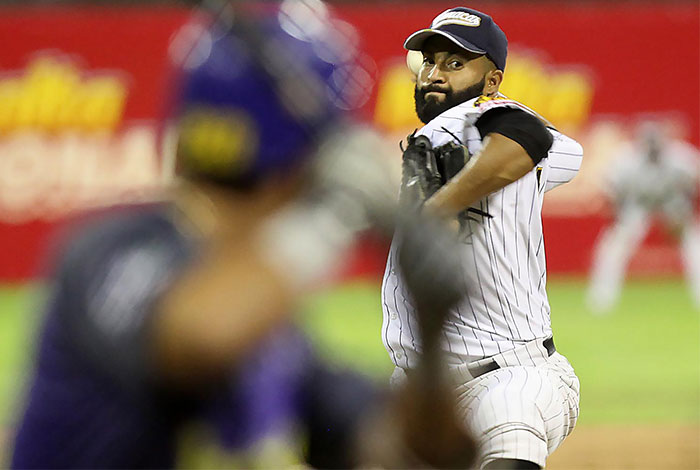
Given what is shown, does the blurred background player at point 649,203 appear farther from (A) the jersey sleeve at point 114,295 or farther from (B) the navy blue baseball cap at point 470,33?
(A) the jersey sleeve at point 114,295

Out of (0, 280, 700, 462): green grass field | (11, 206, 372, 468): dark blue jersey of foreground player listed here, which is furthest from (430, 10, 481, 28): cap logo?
(0, 280, 700, 462): green grass field

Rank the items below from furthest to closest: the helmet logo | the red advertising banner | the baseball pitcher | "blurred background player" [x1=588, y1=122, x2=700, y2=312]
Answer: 1. the red advertising banner
2. "blurred background player" [x1=588, y1=122, x2=700, y2=312]
3. the baseball pitcher
4. the helmet logo

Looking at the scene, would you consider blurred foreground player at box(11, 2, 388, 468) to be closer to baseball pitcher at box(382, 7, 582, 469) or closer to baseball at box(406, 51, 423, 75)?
baseball pitcher at box(382, 7, 582, 469)

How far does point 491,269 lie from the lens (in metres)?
3.89

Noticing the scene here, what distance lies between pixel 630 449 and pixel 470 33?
188 inches

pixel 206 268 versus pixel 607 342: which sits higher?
pixel 607 342

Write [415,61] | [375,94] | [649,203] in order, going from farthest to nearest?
[375,94] < [649,203] < [415,61]

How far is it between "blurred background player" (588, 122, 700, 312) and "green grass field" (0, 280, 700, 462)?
0.36m

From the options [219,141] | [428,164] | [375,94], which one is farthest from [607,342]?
[219,141]

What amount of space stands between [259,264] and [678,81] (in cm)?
1458

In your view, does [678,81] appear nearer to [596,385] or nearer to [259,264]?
[596,385]

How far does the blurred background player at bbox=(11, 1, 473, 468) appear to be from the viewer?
66.6 inches

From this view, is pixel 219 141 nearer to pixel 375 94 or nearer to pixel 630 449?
pixel 630 449

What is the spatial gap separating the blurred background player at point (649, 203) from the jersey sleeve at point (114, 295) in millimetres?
12329
